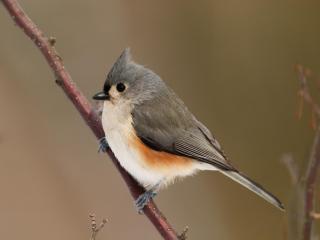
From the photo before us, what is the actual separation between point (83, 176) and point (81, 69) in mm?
836

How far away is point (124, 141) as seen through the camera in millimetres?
2537

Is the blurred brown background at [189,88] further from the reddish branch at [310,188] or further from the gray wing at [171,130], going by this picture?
the reddish branch at [310,188]

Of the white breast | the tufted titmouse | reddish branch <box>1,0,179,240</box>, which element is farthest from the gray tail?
reddish branch <box>1,0,179,240</box>

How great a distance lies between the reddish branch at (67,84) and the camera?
2043 mm

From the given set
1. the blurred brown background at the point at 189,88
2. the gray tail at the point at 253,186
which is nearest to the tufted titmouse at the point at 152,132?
the gray tail at the point at 253,186

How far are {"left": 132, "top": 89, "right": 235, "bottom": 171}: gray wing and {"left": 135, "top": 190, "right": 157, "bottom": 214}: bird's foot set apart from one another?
287 millimetres

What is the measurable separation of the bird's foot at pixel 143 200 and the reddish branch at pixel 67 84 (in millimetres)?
20

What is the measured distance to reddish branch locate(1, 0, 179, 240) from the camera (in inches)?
80.4

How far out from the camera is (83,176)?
14.3 ft

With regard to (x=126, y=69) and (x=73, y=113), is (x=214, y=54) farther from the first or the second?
(x=126, y=69)

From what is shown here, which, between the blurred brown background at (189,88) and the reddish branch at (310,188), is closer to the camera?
the reddish branch at (310,188)

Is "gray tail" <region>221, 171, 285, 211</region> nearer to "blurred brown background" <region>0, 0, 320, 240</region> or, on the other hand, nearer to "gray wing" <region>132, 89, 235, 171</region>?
"gray wing" <region>132, 89, 235, 171</region>

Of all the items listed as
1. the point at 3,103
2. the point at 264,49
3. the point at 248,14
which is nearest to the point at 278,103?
the point at 264,49

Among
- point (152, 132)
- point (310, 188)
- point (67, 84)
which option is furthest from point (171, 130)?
point (310, 188)
